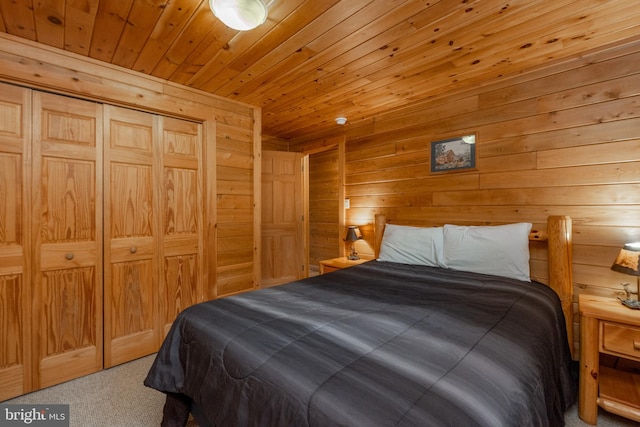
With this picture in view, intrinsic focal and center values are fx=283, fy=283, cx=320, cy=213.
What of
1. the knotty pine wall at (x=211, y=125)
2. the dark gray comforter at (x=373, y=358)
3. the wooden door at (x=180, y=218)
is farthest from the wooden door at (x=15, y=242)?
the dark gray comforter at (x=373, y=358)

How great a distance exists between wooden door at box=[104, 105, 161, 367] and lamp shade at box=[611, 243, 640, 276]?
128 inches

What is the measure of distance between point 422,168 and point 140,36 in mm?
2570

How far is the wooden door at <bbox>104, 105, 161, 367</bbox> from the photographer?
220cm

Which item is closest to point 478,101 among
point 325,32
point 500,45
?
point 500,45

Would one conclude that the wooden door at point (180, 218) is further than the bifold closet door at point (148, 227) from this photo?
Yes

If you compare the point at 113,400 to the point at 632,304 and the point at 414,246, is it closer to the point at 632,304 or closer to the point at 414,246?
the point at 414,246

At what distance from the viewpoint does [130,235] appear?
230cm

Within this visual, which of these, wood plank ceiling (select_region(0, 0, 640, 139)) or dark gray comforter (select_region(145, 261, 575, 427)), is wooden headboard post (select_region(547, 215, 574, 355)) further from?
wood plank ceiling (select_region(0, 0, 640, 139))

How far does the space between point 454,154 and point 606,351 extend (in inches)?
69.3

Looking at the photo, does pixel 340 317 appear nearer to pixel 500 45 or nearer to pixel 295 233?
pixel 500 45

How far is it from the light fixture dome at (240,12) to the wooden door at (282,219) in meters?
2.33

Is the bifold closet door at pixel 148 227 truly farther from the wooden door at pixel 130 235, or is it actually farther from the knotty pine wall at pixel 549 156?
the knotty pine wall at pixel 549 156

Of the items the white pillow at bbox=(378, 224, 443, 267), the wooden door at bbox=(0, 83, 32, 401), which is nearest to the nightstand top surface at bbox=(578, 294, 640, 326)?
the white pillow at bbox=(378, 224, 443, 267)

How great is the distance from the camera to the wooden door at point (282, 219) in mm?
3866
